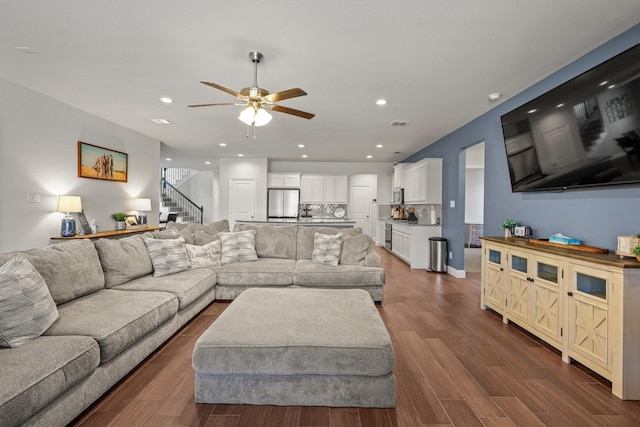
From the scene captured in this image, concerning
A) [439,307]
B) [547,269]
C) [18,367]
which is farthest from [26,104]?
[547,269]

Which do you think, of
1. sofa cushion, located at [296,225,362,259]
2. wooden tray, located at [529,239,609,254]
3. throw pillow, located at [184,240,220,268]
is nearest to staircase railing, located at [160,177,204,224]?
throw pillow, located at [184,240,220,268]

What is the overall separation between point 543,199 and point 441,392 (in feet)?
8.10

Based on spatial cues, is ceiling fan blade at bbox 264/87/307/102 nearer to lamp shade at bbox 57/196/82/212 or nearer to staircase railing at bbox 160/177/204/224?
lamp shade at bbox 57/196/82/212

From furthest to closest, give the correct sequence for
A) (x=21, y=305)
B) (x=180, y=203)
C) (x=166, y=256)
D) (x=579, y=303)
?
(x=180, y=203), (x=166, y=256), (x=579, y=303), (x=21, y=305)

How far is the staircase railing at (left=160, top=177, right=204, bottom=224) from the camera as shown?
1194 cm

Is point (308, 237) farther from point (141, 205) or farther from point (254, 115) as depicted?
point (141, 205)

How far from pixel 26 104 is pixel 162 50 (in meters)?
2.54

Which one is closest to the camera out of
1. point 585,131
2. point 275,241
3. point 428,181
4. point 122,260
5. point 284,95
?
point 585,131

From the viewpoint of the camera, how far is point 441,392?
2033 millimetres

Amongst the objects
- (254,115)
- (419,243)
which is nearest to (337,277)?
(254,115)

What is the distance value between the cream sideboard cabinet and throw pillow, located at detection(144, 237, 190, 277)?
3.72m

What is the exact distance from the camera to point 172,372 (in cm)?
227

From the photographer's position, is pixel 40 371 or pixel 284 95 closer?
pixel 40 371

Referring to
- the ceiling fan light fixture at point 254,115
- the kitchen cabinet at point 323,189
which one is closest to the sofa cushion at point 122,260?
the ceiling fan light fixture at point 254,115
